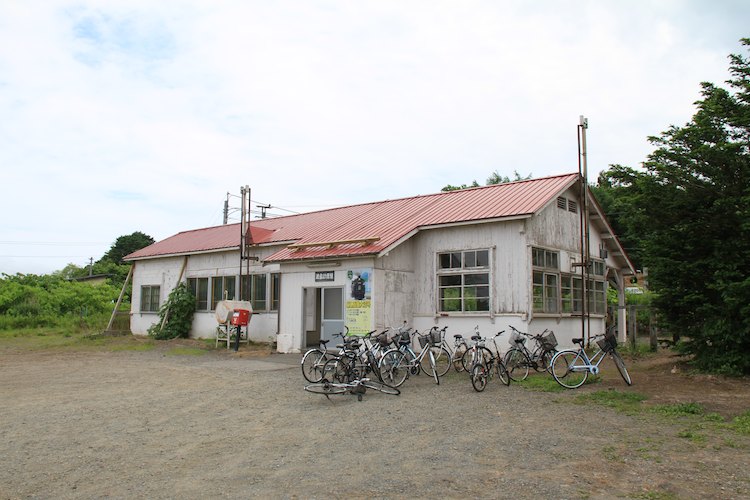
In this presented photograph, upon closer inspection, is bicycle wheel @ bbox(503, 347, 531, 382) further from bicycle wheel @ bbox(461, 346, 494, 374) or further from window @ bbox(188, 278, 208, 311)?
window @ bbox(188, 278, 208, 311)

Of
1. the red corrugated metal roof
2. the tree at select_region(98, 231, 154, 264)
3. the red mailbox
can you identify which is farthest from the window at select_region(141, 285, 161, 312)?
the tree at select_region(98, 231, 154, 264)

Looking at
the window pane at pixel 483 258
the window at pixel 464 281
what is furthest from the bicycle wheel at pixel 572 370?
the window pane at pixel 483 258

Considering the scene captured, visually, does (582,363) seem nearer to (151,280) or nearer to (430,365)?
(430,365)

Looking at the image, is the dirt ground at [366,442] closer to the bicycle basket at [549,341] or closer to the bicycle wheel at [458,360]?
the bicycle wheel at [458,360]

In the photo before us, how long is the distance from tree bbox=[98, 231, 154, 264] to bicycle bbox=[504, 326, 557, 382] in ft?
189

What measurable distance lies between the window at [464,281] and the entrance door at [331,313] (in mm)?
2948

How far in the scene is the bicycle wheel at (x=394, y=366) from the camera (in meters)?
11.1

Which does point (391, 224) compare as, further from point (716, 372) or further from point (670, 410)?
point (670, 410)

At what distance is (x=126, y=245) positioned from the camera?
64000mm

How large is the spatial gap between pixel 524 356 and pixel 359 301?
5.00m

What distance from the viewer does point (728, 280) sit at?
11.0 meters

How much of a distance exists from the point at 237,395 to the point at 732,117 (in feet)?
33.3

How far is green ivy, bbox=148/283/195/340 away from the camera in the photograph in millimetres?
22859

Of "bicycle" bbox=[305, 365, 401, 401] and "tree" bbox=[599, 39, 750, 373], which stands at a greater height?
"tree" bbox=[599, 39, 750, 373]
